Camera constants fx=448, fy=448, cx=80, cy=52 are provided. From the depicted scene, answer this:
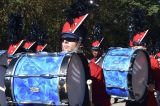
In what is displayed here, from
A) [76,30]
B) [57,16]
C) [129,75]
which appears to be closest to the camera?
[76,30]

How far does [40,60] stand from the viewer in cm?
416

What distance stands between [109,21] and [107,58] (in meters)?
14.4

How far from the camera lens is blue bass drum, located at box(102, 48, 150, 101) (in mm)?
5930

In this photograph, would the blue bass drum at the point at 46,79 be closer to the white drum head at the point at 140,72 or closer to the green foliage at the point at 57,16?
the white drum head at the point at 140,72

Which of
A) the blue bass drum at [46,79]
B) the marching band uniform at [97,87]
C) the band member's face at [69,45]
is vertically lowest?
the marching band uniform at [97,87]

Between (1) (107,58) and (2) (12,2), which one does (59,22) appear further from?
(1) (107,58)

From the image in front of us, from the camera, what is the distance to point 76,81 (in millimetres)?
4258

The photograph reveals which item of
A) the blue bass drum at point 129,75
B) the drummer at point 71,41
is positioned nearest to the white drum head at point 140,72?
the blue bass drum at point 129,75

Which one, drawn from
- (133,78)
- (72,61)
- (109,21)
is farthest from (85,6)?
(109,21)

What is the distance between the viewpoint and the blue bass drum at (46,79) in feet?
13.0

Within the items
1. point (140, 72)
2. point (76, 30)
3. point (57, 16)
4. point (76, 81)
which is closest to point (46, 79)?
point (76, 81)

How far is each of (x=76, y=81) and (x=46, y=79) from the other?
0.36m

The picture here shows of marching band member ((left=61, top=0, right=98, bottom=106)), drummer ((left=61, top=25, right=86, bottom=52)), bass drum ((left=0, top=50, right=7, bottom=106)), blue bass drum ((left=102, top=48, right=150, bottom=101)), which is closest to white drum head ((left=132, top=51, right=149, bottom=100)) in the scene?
blue bass drum ((left=102, top=48, right=150, bottom=101))

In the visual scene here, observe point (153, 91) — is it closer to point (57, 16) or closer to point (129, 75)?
point (129, 75)
